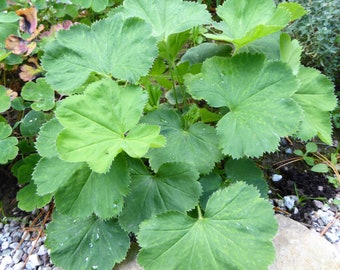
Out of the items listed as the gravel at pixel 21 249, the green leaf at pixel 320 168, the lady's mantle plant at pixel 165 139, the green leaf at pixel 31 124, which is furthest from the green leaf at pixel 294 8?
the gravel at pixel 21 249

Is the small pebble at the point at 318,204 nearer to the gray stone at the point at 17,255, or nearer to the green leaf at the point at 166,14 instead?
the green leaf at the point at 166,14

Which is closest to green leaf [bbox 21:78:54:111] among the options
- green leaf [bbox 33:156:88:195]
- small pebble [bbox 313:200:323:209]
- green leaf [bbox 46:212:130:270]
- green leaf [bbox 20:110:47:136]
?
green leaf [bbox 20:110:47:136]

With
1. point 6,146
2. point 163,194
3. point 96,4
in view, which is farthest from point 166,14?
point 6,146

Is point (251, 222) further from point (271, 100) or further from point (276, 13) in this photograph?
point (276, 13)

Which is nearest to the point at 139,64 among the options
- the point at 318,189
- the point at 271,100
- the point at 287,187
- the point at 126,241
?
the point at 271,100

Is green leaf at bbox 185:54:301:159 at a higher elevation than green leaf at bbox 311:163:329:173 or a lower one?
higher

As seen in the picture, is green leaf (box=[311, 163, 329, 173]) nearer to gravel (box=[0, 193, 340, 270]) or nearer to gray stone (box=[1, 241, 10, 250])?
gravel (box=[0, 193, 340, 270])
